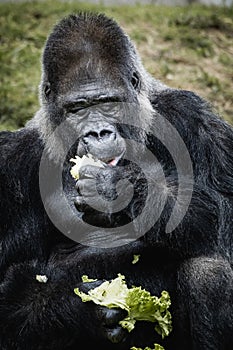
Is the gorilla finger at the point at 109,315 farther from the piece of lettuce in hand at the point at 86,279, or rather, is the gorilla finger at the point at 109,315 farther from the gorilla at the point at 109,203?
the piece of lettuce in hand at the point at 86,279

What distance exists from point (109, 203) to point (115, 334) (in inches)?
31.2

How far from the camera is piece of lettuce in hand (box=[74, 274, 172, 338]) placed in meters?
5.40

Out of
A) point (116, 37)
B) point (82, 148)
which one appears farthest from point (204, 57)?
point (82, 148)

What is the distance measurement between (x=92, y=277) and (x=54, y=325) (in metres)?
0.40

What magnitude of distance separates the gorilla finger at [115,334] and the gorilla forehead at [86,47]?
170 cm

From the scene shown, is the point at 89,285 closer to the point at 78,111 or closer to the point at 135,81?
the point at 78,111

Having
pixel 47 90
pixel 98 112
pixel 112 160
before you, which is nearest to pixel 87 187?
pixel 112 160

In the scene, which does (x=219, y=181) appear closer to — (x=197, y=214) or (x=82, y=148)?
(x=197, y=214)

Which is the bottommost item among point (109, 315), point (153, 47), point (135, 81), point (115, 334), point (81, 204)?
point (153, 47)

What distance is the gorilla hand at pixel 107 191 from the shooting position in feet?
17.9

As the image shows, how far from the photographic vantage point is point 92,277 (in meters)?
5.71

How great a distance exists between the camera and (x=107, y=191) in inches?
214

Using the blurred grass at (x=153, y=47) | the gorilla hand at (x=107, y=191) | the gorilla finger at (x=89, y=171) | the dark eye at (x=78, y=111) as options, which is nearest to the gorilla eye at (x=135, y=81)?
the dark eye at (x=78, y=111)

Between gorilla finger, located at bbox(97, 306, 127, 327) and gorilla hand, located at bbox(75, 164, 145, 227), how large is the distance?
58 cm
